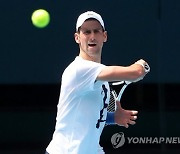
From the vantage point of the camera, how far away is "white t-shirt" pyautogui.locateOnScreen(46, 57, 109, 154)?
359 centimetres

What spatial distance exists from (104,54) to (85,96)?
9.01ft

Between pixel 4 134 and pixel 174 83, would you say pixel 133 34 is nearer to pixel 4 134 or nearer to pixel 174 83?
pixel 174 83

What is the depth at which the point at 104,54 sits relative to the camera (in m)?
6.36

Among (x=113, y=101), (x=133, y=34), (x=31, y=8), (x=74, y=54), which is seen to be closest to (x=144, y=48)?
(x=133, y=34)

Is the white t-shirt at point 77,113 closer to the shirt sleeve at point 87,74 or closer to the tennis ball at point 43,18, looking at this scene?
the shirt sleeve at point 87,74

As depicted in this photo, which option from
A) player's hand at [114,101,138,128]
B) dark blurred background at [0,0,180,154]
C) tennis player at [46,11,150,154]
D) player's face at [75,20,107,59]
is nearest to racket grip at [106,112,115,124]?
player's hand at [114,101,138,128]

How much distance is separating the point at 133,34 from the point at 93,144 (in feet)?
9.05

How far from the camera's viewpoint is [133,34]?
6.33 metres

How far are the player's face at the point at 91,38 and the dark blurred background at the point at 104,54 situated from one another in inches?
101

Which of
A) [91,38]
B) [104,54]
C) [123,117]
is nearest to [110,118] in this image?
[123,117]

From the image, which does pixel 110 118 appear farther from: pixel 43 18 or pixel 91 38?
pixel 43 18

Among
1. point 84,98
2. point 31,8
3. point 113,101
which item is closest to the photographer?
point 84,98

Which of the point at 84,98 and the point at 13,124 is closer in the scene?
the point at 84,98

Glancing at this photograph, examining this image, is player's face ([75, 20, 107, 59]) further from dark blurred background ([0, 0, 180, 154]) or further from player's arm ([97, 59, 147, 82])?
dark blurred background ([0, 0, 180, 154])
